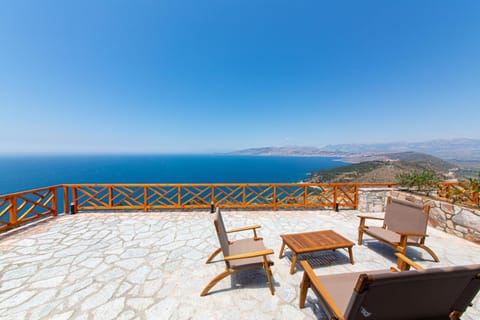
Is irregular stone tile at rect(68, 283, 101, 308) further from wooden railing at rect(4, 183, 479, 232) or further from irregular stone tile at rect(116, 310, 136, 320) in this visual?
wooden railing at rect(4, 183, 479, 232)

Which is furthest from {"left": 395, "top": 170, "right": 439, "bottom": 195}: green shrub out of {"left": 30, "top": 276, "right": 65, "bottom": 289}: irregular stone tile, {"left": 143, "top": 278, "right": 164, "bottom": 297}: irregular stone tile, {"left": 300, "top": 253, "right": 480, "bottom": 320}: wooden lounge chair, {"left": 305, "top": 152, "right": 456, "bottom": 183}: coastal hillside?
{"left": 305, "top": 152, "right": 456, "bottom": 183}: coastal hillside

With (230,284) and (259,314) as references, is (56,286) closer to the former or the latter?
(230,284)

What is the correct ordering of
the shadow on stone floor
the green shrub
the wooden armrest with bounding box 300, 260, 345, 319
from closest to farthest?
1. the wooden armrest with bounding box 300, 260, 345, 319
2. the shadow on stone floor
3. the green shrub

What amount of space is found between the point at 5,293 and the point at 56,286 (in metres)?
0.51

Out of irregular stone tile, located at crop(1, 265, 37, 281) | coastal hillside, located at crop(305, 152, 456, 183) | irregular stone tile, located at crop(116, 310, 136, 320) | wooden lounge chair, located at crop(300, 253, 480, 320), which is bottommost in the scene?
coastal hillside, located at crop(305, 152, 456, 183)

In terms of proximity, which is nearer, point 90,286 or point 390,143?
point 90,286

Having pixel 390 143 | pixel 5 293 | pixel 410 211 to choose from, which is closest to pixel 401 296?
pixel 410 211

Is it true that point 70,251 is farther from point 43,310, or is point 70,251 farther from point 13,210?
point 13,210

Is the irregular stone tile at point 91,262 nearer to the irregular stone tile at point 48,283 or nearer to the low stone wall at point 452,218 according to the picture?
the irregular stone tile at point 48,283

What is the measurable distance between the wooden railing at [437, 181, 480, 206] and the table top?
355cm

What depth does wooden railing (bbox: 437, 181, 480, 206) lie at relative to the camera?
4.04 metres

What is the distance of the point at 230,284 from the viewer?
222 centimetres

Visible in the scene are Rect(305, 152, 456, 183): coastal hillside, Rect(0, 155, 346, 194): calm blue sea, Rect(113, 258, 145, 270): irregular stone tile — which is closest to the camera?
Rect(113, 258, 145, 270): irregular stone tile

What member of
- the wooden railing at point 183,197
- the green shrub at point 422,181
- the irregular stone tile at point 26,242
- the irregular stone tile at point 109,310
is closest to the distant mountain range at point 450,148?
the green shrub at point 422,181
